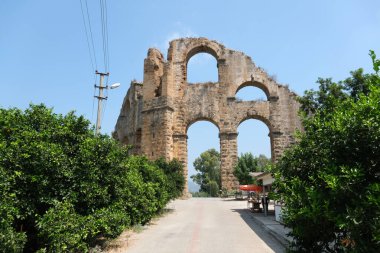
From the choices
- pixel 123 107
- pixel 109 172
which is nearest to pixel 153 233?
pixel 109 172

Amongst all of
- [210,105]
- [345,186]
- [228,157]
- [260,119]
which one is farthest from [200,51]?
[345,186]

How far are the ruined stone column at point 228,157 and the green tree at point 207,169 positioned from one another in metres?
25.1

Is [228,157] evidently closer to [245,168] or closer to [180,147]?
[245,168]

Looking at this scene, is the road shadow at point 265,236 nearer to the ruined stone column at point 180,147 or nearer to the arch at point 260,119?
the ruined stone column at point 180,147

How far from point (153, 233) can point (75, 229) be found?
4.58 metres

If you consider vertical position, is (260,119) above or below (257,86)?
below

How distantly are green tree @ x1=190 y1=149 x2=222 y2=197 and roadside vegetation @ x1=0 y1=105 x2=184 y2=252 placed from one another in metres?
43.9

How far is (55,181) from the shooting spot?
6.20 metres

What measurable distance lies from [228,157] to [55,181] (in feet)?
65.5

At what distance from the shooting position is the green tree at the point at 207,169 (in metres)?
52.0

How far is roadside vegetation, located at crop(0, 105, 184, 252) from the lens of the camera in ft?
18.3

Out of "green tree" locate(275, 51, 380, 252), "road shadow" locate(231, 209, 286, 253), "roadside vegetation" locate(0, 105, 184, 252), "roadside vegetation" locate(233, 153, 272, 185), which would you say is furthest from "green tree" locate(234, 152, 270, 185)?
"green tree" locate(275, 51, 380, 252)

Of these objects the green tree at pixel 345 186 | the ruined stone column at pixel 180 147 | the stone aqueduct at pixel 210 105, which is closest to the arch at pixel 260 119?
the stone aqueduct at pixel 210 105

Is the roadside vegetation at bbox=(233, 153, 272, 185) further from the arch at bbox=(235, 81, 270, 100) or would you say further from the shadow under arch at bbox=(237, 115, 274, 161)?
the arch at bbox=(235, 81, 270, 100)
